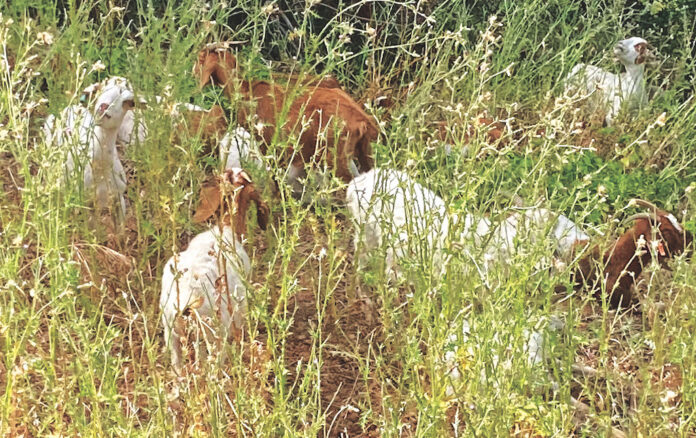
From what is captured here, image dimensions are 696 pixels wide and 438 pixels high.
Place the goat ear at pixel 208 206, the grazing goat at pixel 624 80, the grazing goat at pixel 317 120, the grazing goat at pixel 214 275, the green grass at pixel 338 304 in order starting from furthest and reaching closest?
the grazing goat at pixel 624 80 < the grazing goat at pixel 317 120 < the goat ear at pixel 208 206 < the grazing goat at pixel 214 275 < the green grass at pixel 338 304

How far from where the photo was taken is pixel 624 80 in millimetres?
6551

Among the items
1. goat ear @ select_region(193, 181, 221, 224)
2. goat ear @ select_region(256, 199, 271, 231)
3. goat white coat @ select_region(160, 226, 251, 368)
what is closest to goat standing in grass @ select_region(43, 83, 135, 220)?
goat ear @ select_region(193, 181, 221, 224)

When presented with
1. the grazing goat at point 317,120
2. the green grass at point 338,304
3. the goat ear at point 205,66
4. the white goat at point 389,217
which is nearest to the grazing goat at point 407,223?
the white goat at point 389,217

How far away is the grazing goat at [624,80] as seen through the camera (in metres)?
6.23

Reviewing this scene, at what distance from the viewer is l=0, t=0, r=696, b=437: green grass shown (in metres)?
2.92

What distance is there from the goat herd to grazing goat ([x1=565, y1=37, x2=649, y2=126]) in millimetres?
12

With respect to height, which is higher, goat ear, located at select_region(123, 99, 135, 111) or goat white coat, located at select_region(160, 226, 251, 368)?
goat ear, located at select_region(123, 99, 135, 111)

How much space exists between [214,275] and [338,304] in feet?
2.58

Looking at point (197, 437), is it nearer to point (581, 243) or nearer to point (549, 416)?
point (549, 416)

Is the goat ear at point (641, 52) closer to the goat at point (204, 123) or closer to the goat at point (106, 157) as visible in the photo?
the goat at point (204, 123)

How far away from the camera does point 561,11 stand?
6.77m

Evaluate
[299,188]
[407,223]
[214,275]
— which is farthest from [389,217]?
[299,188]

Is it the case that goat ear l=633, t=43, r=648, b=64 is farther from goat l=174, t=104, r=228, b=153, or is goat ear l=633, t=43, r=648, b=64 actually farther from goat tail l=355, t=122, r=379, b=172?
goat l=174, t=104, r=228, b=153

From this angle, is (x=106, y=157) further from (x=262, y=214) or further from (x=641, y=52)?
(x=641, y=52)
